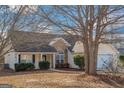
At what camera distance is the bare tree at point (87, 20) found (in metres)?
14.7

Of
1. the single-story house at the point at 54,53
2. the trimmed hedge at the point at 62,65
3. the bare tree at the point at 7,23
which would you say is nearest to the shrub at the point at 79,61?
the single-story house at the point at 54,53

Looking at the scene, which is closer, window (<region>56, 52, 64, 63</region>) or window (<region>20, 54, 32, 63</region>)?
window (<region>20, 54, 32, 63</region>)

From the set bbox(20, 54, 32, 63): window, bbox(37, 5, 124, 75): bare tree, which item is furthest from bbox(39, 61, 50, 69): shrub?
bbox(37, 5, 124, 75): bare tree

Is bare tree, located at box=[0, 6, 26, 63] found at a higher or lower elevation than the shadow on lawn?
higher

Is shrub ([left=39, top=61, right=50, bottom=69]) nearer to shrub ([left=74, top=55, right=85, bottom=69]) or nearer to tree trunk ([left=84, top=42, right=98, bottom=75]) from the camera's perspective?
shrub ([left=74, top=55, right=85, bottom=69])

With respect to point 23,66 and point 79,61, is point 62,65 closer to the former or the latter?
point 79,61

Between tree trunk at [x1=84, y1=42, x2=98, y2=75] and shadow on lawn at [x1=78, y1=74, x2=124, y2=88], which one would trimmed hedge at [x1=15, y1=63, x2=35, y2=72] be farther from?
shadow on lawn at [x1=78, y1=74, x2=124, y2=88]

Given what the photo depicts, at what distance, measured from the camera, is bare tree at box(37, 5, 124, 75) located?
14664 millimetres

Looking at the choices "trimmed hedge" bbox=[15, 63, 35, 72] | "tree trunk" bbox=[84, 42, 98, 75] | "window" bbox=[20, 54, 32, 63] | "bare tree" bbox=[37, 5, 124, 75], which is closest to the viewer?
"bare tree" bbox=[37, 5, 124, 75]

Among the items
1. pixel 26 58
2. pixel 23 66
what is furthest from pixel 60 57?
pixel 23 66

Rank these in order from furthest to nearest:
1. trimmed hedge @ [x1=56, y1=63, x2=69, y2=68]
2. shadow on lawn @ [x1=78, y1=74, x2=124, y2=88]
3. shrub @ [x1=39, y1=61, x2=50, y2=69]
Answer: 1. trimmed hedge @ [x1=56, y1=63, x2=69, y2=68]
2. shrub @ [x1=39, y1=61, x2=50, y2=69]
3. shadow on lawn @ [x1=78, y1=74, x2=124, y2=88]

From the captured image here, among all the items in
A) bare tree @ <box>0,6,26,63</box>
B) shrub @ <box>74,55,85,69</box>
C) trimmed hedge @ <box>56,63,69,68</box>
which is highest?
bare tree @ <box>0,6,26,63</box>

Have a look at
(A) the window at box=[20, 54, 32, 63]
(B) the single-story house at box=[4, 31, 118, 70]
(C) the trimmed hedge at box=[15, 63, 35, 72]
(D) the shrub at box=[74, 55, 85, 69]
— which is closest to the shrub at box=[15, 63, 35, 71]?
(C) the trimmed hedge at box=[15, 63, 35, 72]
